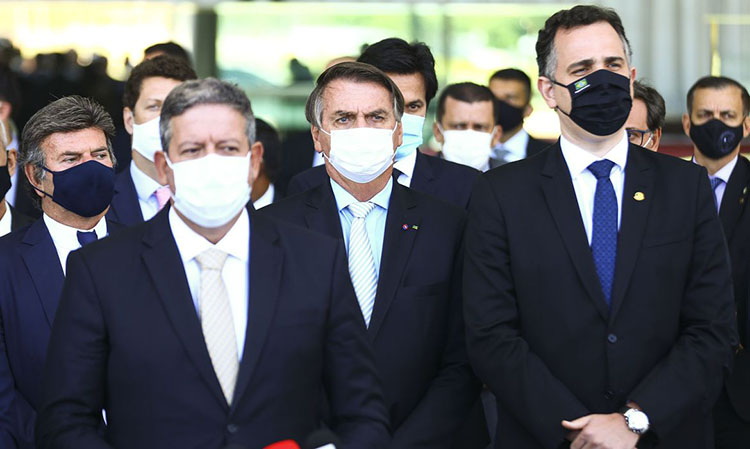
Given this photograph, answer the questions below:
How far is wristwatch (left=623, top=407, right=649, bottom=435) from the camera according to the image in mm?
3455

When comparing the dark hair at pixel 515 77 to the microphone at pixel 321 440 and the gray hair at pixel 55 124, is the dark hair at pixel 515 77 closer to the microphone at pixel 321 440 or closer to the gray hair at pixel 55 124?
the gray hair at pixel 55 124

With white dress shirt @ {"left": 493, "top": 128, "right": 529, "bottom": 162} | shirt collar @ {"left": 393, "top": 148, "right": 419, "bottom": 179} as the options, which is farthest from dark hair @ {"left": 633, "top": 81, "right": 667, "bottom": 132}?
white dress shirt @ {"left": 493, "top": 128, "right": 529, "bottom": 162}

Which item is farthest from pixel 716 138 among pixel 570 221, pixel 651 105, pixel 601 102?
pixel 570 221

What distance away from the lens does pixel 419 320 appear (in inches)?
152

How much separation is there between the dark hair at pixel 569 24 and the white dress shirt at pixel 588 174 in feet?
0.96

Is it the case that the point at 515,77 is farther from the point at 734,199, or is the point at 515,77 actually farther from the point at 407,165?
the point at 407,165

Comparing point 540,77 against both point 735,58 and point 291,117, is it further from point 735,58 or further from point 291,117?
point 735,58

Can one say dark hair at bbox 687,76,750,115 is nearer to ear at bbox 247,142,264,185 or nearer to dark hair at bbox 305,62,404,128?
dark hair at bbox 305,62,404,128

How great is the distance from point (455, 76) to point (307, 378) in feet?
22.1

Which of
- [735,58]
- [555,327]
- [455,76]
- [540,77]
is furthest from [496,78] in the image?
[555,327]

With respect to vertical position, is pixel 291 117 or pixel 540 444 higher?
pixel 291 117

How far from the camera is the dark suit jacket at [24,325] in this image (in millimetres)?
3896

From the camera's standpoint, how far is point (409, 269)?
154 inches

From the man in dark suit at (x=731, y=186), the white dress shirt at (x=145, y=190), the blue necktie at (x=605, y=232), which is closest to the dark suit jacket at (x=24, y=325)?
the white dress shirt at (x=145, y=190)
